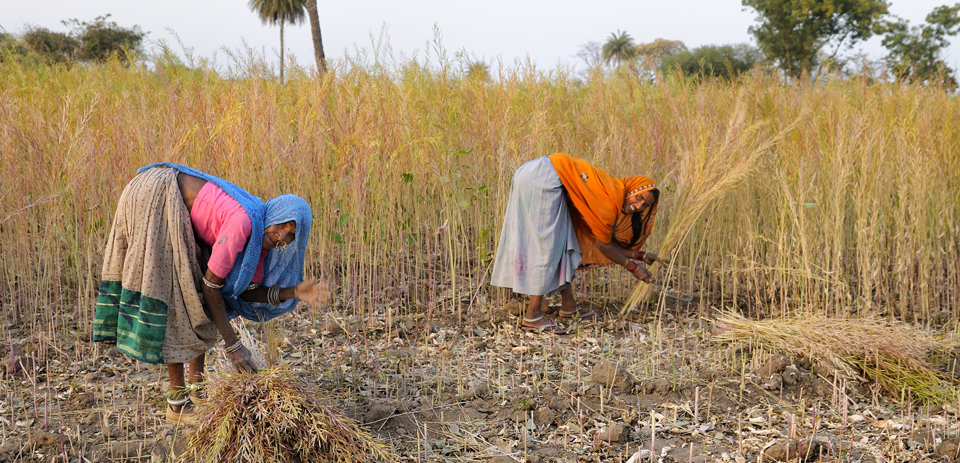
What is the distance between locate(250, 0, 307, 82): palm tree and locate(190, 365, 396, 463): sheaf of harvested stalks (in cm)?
3485

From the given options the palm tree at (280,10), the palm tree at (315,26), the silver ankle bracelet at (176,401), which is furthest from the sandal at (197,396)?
the palm tree at (280,10)

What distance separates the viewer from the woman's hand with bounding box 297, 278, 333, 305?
223 centimetres

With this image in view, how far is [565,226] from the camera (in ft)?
11.6

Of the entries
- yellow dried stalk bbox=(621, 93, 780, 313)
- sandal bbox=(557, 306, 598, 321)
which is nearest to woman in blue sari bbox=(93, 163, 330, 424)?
sandal bbox=(557, 306, 598, 321)

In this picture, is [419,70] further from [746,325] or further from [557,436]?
[557,436]

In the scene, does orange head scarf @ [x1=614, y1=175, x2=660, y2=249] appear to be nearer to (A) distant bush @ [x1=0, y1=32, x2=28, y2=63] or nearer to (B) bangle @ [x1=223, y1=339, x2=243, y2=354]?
(B) bangle @ [x1=223, y1=339, x2=243, y2=354]

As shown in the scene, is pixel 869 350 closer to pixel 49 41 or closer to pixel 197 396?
pixel 197 396

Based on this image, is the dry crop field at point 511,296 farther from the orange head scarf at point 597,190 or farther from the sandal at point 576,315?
the orange head scarf at point 597,190

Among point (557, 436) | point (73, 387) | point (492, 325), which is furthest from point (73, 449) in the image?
point (492, 325)

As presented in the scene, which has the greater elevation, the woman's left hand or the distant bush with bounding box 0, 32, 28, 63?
the distant bush with bounding box 0, 32, 28, 63

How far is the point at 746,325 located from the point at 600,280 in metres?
1.12

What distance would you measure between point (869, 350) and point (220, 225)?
2676mm

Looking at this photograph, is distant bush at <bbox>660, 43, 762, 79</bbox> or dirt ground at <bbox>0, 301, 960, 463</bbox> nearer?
dirt ground at <bbox>0, 301, 960, 463</bbox>

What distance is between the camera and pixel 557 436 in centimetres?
247
